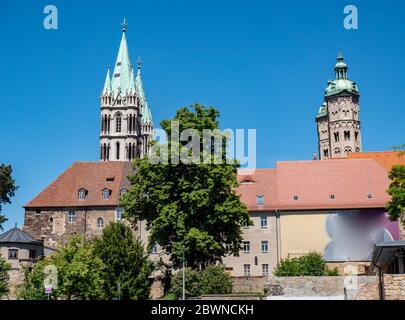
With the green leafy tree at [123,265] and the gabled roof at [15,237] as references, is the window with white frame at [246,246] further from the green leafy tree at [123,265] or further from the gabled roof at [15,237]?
the gabled roof at [15,237]

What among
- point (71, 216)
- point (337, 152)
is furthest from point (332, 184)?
point (337, 152)

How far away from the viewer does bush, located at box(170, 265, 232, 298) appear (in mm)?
36000

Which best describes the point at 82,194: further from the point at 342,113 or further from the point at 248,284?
the point at 342,113

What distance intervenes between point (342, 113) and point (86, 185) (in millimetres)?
77080

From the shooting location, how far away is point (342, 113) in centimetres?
11962

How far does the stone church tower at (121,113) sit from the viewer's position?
4879 inches

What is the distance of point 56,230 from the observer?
174 feet

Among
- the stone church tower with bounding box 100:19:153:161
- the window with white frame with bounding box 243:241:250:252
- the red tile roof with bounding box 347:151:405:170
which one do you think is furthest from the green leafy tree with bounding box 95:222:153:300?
the stone church tower with bounding box 100:19:153:161

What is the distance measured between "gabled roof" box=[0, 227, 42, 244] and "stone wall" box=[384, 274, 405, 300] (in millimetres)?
35879

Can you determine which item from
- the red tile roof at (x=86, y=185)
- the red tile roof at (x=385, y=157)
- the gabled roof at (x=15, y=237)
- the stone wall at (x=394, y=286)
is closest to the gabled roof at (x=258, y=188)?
the red tile roof at (x=86, y=185)

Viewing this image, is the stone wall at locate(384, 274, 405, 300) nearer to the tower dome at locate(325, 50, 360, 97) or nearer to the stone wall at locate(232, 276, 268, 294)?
the stone wall at locate(232, 276, 268, 294)

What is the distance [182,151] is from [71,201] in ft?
65.1

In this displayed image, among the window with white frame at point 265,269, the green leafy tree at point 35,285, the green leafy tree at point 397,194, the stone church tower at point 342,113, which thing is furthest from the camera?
the stone church tower at point 342,113
